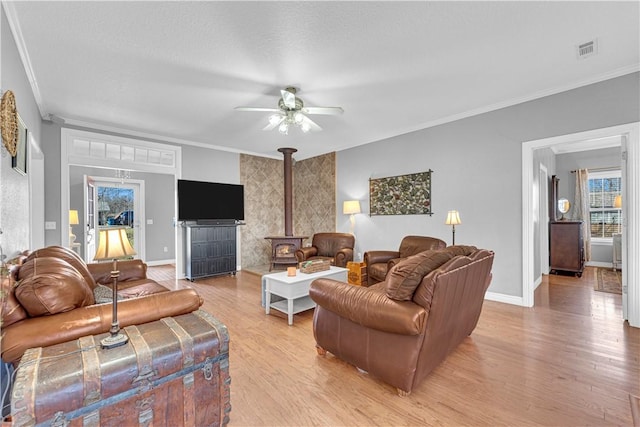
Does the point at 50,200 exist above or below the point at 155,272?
above

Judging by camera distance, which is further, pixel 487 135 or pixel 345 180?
pixel 345 180

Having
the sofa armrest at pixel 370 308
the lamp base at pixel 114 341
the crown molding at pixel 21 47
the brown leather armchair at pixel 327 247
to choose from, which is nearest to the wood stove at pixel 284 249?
the brown leather armchair at pixel 327 247

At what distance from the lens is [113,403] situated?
43.2 inches

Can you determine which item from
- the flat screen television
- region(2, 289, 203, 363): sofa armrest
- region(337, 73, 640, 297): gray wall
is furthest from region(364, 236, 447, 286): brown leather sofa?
the flat screen television

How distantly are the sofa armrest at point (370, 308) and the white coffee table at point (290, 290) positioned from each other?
2.99 feet

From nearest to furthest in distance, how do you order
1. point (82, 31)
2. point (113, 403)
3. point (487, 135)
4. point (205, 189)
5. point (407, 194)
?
point (113, 403) < point (82, 31) < point (487, 135) < point (407, 194) < point (205, 189)

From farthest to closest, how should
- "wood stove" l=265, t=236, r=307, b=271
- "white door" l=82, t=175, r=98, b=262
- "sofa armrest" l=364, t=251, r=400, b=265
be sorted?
1. "white door" l=82, t=175, r=98, b=262
2. "wood stove" l=265, t=236, r=307, b=271
3. "sofa armrest" l=364, t=251, r=400, b=265

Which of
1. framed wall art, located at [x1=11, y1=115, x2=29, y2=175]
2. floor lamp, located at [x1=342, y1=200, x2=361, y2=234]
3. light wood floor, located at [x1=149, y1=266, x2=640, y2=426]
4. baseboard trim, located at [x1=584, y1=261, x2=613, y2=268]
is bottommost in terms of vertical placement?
light wood floor, located at [x1=149, y1=266, x2=640, y2=426]

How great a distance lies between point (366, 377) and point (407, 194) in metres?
3.38

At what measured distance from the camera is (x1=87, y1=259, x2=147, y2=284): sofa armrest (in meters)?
2.93

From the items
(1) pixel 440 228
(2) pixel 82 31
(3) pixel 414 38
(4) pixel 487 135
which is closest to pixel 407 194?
(1) pixel 440 228

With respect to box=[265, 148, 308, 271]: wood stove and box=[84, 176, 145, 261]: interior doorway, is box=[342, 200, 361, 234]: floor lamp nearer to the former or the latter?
box=[265, 148, 308, 271]: wood stove

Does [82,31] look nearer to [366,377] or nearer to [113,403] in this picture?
[113,403]

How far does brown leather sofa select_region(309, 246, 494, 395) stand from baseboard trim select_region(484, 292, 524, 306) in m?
2.01
